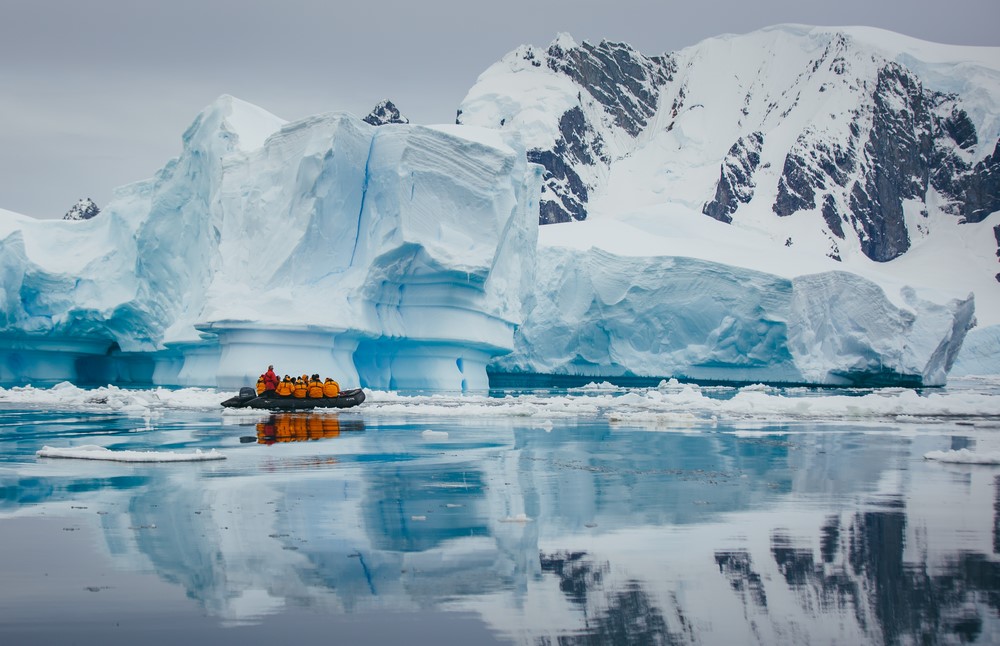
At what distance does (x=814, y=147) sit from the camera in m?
73.9

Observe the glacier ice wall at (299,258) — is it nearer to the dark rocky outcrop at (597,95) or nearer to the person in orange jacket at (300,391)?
Answer: the person in orange jacket at (300,391)

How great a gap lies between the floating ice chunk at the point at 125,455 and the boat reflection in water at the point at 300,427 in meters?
2.06

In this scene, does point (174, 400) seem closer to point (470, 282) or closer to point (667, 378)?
point (470, 282)

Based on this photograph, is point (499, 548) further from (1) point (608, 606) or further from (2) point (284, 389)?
(2) point (284, 389)

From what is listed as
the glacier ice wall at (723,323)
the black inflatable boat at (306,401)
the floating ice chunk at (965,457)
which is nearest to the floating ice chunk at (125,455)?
the floating ice chunk at (965,457)

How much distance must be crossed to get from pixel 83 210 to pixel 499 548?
201 feet

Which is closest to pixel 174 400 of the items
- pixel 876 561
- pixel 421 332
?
pixel 421 332

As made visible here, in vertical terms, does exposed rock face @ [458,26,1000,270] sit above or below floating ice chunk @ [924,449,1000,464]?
above

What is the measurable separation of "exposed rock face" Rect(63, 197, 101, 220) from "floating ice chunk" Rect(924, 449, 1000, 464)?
190 ft

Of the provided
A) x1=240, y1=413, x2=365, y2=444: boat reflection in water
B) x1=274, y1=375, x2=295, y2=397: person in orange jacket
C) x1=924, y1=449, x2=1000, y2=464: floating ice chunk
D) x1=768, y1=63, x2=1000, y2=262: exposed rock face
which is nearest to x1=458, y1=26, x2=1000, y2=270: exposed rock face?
x1=768, y1=63, x2=1000, y2=262: exposed rock face

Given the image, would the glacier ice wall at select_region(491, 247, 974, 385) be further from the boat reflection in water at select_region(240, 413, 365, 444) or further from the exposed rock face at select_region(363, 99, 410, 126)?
the exposed rock face at select_region(363, 99, 410, 126)

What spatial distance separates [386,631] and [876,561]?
2.41m

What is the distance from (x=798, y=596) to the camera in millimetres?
4234

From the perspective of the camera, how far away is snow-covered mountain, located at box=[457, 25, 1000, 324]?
235 feet
